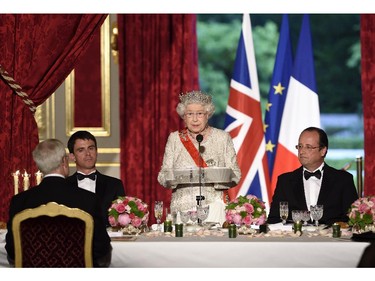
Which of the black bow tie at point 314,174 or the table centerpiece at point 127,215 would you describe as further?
the black bow tie at point 314,174

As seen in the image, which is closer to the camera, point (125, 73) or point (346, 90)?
point (125, 73)

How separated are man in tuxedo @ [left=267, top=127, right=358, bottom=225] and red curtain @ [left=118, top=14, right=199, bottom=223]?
8.68 feet

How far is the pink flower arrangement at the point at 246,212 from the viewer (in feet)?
18.5

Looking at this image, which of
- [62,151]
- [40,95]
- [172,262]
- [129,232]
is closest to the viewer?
[62,151]

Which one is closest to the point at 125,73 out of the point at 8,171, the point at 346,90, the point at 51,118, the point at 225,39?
the point at 51,118

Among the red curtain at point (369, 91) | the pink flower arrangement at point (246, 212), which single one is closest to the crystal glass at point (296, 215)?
the pink flower arrangement at point (246, 212)

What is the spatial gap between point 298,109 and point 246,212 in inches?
123

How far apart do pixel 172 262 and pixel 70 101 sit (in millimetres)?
4019

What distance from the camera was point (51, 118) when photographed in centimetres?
898

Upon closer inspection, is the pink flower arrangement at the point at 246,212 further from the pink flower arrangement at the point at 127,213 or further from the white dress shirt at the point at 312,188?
the white dress shirt at the point at 312,188

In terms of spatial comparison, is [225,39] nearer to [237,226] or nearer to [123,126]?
[123,126]

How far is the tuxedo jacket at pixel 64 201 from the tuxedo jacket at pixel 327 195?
154 cm

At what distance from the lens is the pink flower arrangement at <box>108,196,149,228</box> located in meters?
5.61

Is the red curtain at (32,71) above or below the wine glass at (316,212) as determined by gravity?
above
